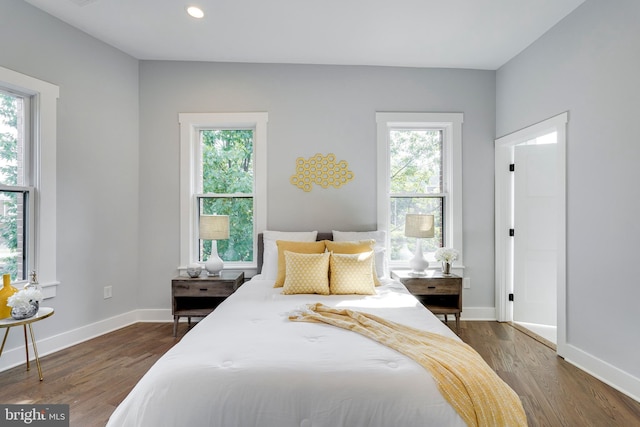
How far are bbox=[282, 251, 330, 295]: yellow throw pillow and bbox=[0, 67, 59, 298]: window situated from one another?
2072mm

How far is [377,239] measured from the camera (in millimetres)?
3391

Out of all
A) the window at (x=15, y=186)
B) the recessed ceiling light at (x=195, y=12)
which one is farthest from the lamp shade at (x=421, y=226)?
the window at (x=15, y=186)

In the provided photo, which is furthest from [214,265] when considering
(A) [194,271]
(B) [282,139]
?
(B) [282,139]

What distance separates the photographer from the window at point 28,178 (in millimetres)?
Result: 2568

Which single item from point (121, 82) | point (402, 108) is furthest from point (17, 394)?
point (402, 108)

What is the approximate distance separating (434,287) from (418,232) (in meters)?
0.57

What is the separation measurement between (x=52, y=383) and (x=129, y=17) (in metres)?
2.98

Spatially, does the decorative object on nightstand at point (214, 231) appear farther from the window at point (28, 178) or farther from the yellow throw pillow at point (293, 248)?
the window at point (28, 178)

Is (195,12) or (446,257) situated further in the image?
(446,257)

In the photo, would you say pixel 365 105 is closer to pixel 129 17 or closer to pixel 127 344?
pixel 129 17

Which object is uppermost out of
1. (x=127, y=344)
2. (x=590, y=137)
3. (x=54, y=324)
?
(x=590, y=137)

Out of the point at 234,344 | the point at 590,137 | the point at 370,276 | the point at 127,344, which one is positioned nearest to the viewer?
the point at 234,344

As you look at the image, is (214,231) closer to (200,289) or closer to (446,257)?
(200,289)

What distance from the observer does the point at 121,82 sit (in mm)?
3439
